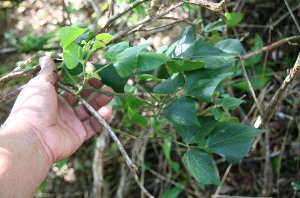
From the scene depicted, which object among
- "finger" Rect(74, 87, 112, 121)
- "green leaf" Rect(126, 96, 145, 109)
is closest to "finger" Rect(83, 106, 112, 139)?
"finger" Rect(74, 87, 112, 121)

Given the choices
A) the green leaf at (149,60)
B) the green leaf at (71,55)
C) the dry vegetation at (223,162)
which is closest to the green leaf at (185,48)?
the green leaf at (149,60)

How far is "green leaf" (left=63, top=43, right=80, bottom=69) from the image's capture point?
1007 millimetres

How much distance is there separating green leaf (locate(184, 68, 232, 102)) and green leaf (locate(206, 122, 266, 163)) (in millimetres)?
135

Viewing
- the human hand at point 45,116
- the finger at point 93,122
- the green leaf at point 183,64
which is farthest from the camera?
the finger at point 93,122

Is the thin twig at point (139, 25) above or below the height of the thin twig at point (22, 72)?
above

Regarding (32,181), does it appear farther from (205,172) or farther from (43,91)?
(205,172)

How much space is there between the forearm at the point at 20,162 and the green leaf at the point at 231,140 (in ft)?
1.70

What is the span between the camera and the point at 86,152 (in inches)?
87.7

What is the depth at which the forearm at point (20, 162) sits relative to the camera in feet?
3.34

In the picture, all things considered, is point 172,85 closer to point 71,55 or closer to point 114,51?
point 114,51

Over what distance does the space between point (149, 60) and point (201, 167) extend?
0.34 m

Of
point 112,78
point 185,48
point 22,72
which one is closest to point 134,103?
point 112,78

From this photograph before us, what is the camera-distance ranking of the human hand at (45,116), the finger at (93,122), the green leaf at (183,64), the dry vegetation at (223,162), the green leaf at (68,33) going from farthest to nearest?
the dry vegetation at (223,162) → the finger at (93,122) → the human hand at (45,116) → the green leaf at (183,64) → the green leaf at (68,33)

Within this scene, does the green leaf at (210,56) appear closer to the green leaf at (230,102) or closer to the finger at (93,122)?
the green leaf at (230,102)
